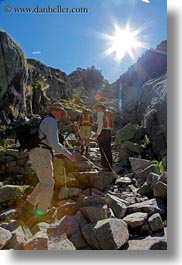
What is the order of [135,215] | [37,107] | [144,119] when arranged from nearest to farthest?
[135,215] → [37,107] → [144,119]

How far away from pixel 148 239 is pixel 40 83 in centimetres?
206

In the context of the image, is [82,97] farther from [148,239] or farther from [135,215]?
[148,239]

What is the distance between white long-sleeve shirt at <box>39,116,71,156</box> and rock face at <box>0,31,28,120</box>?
600 millimetres

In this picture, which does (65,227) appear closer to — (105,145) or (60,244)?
(60,244)

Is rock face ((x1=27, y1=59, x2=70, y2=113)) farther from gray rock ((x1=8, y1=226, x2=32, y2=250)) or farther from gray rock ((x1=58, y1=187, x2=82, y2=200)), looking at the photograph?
gray rock ((x1=8, y1=226, x2=32, y2=250))

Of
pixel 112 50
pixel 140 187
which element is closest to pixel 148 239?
pixel 140 187

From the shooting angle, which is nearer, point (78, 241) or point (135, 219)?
point (78, 241)

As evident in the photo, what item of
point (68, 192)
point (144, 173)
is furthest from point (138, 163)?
point (68, 192)

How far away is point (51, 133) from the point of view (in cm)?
352

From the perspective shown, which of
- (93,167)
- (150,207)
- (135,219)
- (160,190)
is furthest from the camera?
(93,167)

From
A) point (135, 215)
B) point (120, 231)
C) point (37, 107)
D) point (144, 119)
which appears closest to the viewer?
point (120, 231)

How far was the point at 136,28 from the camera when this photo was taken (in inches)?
150

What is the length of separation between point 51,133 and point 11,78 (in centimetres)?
112

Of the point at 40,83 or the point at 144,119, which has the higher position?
the point at 40,83
